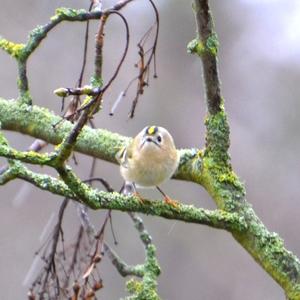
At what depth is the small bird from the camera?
2.47 metres

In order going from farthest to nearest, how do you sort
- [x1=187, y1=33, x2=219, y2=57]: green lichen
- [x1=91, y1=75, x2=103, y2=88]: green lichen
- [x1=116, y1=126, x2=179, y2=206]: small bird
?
[x1=116, y1=126, x2=179, y2=206]: small bird, [x1=187, y1=33, x2=219, y2=57]: green lichen, [x1=91, y1=75, x2=103, y2=88]: green lichen

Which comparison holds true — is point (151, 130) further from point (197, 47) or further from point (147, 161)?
point (197, 47)

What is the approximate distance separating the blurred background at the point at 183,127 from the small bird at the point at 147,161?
244cm

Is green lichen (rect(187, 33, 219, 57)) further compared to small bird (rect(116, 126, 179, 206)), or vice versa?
small bird (rect(116, 126, 179, 206))

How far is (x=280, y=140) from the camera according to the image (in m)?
5.79

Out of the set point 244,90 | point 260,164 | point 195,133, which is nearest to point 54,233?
point 195,133

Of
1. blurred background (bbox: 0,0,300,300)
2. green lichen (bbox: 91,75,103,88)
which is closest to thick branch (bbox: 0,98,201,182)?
green lichen (bbox: 91,75,103,88)

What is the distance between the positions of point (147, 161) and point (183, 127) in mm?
2945

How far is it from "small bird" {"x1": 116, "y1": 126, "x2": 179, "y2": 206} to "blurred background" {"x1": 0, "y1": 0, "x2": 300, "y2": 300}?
244cm

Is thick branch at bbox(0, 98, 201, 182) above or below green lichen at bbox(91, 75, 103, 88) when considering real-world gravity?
above

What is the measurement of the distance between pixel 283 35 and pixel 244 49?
1.35 ft

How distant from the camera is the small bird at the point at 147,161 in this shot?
8.11 ft

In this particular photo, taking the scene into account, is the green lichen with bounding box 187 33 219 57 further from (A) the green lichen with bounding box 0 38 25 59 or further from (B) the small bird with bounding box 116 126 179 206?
(A) the green lichen with bounding box 0 38 25 59

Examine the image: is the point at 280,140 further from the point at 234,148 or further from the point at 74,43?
the point at 74,43
